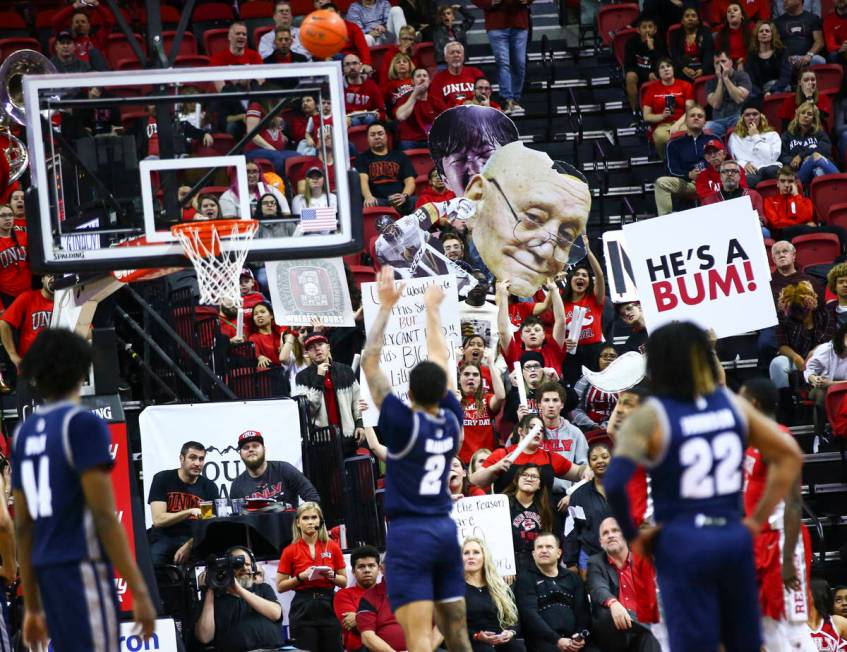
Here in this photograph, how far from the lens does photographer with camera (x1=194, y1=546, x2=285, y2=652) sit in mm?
11500

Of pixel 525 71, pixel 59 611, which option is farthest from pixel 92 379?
Answer: pixel 525 71

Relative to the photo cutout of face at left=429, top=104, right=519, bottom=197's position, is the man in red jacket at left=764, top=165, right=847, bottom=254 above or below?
below

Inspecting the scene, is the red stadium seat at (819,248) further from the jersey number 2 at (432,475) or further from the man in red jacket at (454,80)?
the jersey number 2 at (432,475)

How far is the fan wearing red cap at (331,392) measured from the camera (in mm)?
13945

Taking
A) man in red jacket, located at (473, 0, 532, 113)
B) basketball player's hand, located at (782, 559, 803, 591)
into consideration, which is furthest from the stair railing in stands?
basketball player's hand, located at (782, 559, 803, 591)

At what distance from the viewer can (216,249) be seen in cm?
1118

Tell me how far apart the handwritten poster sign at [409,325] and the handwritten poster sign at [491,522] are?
171 cm

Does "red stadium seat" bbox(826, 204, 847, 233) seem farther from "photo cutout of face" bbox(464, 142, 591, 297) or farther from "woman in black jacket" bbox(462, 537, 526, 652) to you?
"woman in black jacket" bbox(462, 537, 526, 652)

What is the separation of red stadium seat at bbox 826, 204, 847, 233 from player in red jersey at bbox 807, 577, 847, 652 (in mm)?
5861

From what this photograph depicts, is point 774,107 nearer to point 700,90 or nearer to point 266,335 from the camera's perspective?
point 700,90

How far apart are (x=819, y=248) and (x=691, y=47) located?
14.2ft

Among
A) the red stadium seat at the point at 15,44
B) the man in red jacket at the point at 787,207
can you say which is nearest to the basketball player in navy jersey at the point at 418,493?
the man in red jacket at the point at 787,207

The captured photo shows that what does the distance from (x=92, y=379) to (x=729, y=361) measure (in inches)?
268

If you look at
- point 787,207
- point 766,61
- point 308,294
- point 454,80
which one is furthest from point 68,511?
point 766,61
